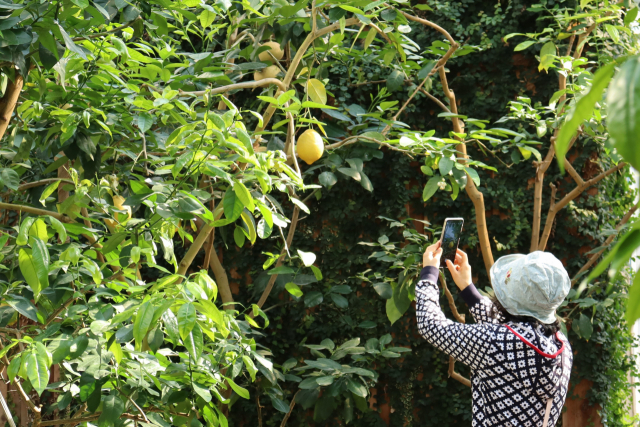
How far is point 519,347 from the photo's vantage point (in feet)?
4.32

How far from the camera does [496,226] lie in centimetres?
313

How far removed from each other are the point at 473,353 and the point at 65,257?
3.03 feet

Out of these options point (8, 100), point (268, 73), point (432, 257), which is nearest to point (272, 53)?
point (268, 73)

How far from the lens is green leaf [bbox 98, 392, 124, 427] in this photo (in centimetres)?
140

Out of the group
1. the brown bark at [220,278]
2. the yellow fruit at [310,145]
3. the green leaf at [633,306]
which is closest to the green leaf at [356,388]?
the brown bark at [220,278]

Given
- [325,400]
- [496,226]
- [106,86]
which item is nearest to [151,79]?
[106,86]

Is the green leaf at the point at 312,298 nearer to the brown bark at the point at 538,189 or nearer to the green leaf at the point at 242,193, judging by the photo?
the brown bark at the point at 538,189

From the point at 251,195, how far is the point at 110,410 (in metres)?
0.60

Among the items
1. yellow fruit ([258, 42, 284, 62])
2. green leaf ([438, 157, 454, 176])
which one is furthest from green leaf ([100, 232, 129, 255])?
yellow fruit ([258, 42, 284, 62])

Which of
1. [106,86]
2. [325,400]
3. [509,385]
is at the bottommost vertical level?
[325,400]

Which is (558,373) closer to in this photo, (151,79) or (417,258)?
(417,258)

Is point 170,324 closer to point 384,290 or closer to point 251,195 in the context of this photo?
point 251,195

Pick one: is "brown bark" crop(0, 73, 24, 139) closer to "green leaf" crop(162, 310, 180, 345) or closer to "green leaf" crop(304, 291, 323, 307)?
"green leaf" crop(162, 310, 180, 345)

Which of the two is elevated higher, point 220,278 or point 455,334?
point 455,334
